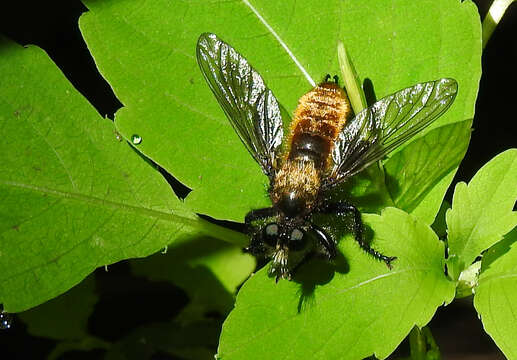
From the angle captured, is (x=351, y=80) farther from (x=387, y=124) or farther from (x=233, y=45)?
(x=233, y=45)

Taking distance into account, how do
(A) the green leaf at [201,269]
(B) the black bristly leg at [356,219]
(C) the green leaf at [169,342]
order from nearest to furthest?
1. (B) the black bristly leg at [356,219]
2. (C) the green leaf at [169,342]
3. (A) the green leaf at [201,269]

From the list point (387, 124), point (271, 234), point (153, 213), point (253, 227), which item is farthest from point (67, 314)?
point (387, 124)

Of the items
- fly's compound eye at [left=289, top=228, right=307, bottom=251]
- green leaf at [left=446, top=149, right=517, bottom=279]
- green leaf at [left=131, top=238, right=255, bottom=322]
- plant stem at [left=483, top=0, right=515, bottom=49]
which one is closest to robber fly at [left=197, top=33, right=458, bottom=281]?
fly's compound eye at [left=289, top=228, right=307, bottom=251]

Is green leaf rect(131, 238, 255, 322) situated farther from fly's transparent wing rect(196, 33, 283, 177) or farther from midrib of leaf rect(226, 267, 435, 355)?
midrib of leaf rect(226, 267, 435, 355)

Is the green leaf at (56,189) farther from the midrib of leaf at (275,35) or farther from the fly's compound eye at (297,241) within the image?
the midrib of leaf at (275,35)

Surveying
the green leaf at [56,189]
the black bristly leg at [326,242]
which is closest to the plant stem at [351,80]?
A: the black bristly leg at [326,242]

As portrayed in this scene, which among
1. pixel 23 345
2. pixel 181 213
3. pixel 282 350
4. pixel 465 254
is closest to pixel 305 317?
pixel 282 350
